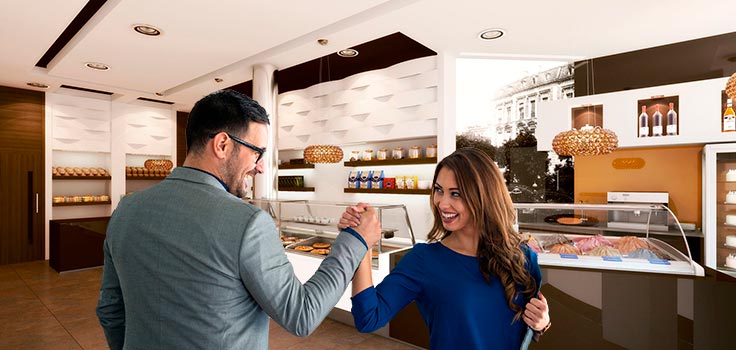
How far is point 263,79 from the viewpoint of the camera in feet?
17.2

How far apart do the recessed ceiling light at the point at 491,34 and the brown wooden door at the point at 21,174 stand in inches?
284

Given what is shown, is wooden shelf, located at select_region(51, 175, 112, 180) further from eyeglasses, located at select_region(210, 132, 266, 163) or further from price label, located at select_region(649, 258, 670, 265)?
price label, located at select_region(649, 258, 670, 265)

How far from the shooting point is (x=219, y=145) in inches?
42.1

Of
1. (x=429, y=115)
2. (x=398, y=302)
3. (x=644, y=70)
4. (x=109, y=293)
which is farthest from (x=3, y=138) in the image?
(x=644, y=70)

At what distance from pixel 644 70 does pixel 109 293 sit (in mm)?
5484

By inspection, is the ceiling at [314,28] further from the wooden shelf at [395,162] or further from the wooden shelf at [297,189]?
the wooden shelf at [297,189]

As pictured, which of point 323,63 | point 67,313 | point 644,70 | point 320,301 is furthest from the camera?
point 323,63

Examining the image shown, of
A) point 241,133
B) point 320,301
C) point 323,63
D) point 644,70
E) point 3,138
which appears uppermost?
point 323,63

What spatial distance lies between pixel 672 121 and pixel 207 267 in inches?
194

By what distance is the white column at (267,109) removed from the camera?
5238mm

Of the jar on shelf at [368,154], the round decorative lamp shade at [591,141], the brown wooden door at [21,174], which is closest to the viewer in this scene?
the round decorative lamp shade at [591,141]

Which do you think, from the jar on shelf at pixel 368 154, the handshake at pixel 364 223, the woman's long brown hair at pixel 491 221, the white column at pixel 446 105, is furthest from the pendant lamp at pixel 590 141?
the handshake at pixel 364 223

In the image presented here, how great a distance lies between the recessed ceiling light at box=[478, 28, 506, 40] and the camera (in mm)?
4008

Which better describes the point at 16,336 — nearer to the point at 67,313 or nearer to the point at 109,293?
the point at 67,313
